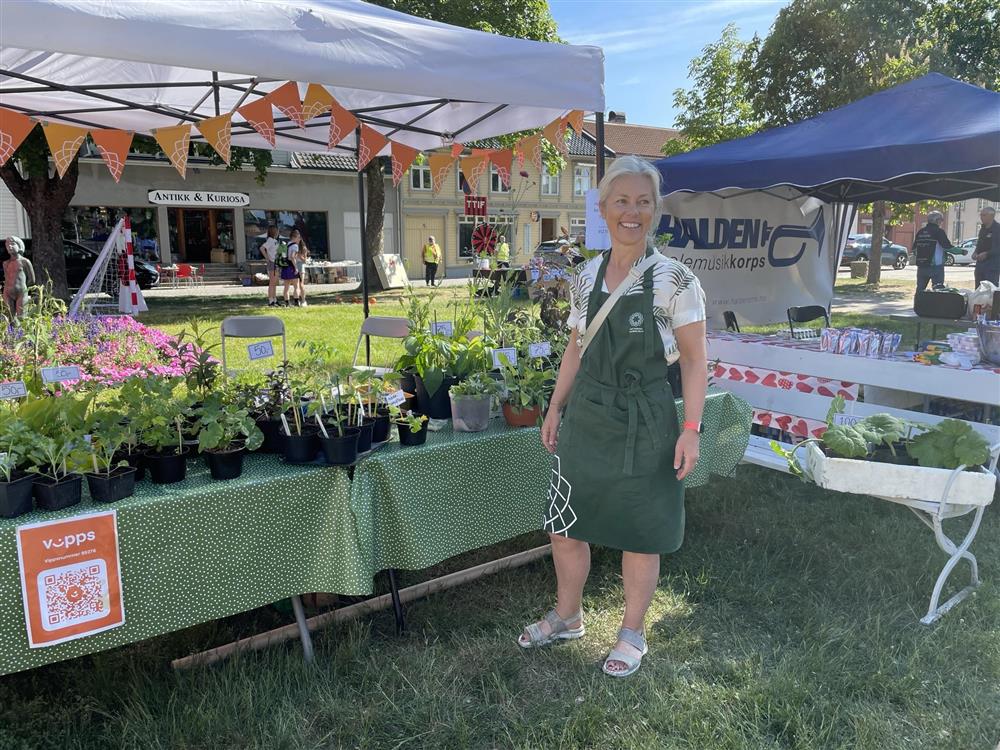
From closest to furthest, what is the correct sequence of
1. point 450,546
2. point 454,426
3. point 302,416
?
point 302,416 < point 450,546 < point 454,426

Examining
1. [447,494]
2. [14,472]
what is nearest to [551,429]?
[447,494]

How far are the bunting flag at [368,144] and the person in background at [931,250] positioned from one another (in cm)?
884

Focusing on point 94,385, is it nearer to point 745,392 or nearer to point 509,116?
point 509,116

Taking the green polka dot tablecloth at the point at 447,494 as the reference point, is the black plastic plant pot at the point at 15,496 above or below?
above

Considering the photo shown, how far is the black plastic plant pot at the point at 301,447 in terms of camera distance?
2.20 m

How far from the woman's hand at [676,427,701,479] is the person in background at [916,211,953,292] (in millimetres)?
10026

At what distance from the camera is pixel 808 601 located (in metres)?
2.78

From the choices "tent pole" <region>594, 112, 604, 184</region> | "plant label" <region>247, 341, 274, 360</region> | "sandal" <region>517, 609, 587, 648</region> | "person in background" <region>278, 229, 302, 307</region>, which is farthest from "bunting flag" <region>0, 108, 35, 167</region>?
"person in background" <region>278, 229, 302, 307</region>

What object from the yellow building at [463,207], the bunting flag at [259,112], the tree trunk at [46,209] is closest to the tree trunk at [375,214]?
the tree trunk at [46,209]

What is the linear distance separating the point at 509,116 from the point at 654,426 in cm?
287

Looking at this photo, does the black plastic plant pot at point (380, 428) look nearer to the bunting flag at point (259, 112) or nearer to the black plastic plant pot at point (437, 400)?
the black plastic plant pot at point (437, 400)

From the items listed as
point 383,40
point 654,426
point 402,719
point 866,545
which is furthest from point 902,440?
point 383,40

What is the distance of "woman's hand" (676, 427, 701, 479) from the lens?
205 centimetres

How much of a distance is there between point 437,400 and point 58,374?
4.21ft
